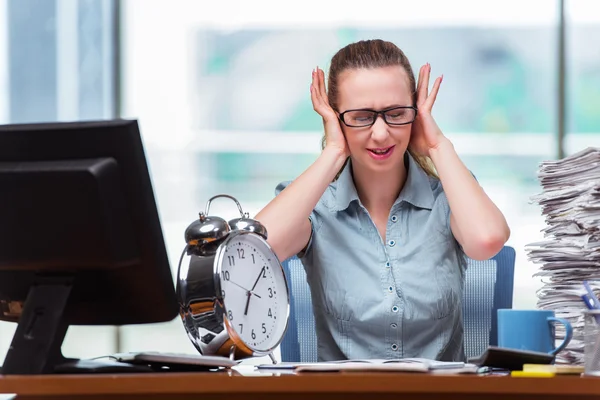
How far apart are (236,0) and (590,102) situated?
1.77 meters

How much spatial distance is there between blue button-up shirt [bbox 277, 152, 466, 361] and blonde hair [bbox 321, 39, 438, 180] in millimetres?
81

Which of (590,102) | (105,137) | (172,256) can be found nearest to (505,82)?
(590,102)

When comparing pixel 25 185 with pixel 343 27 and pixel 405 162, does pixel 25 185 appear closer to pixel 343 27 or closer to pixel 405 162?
pixel 405 162

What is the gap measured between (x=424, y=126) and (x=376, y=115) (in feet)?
0.56

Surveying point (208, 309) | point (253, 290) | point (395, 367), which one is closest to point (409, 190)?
point (253, 290)

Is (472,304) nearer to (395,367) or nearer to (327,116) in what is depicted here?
(327,116)

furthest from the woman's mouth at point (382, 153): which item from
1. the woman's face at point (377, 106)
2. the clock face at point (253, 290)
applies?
the clock face at point (253, 290)

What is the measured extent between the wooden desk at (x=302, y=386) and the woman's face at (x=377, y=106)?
90cm

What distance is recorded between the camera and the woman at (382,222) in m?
2.01

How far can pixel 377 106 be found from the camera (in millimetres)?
2023

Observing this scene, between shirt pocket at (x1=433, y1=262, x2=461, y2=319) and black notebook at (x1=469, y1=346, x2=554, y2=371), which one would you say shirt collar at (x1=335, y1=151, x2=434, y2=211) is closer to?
shirt pocket at (x1=433, y1=262, x2=461, y2=319)

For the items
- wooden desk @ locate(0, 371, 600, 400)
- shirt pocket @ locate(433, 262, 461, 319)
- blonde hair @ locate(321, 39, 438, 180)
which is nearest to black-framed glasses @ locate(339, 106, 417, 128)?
blonde hair @ locate(321, 39, 438, 180)

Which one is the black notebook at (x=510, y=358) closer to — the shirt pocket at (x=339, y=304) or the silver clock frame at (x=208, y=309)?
the silver clock frame at (x=208, y=309)

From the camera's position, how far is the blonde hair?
2133 mm
